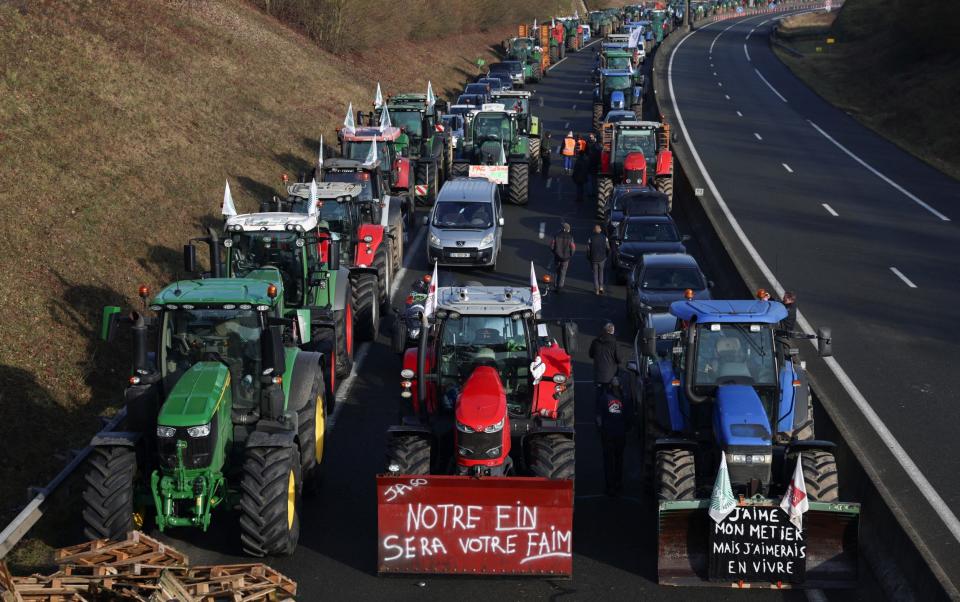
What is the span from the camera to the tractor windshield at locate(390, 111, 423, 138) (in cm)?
3506

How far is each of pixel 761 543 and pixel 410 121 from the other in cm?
2464

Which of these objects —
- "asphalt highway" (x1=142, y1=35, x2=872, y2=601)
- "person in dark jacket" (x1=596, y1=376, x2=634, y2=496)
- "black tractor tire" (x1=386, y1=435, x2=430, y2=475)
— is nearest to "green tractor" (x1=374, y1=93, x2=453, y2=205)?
"asphalt highway" (x1=142, y1=35, x2=872, y2=601)

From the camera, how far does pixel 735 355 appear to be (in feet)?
45.6

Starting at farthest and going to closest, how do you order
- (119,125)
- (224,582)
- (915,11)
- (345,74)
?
(915,11) → (345,74) → (119,125) → (224,582)

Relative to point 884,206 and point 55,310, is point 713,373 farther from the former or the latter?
point 884,206

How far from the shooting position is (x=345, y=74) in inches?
2010

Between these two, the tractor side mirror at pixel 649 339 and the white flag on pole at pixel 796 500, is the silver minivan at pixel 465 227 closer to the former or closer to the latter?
the tractor side mirror at pixel 649 339

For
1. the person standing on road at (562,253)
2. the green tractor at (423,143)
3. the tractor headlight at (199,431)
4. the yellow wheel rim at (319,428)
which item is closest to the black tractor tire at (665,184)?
the green tractor at (423,143)

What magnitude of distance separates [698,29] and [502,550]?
98251 mm

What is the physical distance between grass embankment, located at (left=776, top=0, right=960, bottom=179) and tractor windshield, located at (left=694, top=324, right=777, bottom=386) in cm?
3035

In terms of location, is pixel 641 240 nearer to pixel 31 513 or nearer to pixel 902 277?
pixel 902 277

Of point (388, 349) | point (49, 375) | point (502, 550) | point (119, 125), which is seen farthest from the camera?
point (119, 125)

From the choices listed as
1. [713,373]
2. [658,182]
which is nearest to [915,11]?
[658,182]

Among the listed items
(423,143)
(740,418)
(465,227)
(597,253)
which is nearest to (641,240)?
(597,253)
